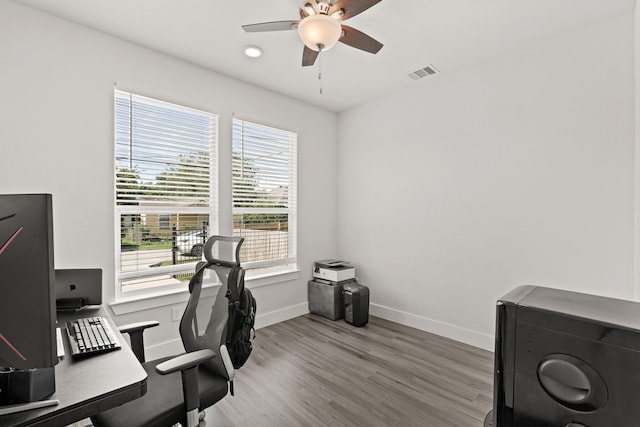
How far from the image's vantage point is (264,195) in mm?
3596

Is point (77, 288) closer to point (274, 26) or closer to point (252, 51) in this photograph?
point (274, 26)

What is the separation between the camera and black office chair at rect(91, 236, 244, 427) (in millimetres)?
1229

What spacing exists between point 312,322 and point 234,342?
221 cm

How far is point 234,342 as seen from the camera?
61.0 inches

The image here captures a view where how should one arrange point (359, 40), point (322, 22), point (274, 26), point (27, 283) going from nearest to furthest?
1. point (27, 283)
2. point (322, 22)
3. point (274, 26)
4. point (359, 40)

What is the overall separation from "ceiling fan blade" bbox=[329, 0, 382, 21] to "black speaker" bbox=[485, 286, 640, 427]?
1695mm

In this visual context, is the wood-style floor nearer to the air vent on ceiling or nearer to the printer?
the printer

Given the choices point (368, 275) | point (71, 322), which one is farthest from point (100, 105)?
point (368, 275)

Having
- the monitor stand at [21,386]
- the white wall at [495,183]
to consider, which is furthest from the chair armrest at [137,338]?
the white wall at [495,183]

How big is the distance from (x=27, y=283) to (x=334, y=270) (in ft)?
10.4

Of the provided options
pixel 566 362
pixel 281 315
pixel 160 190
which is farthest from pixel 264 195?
pixel 566 362

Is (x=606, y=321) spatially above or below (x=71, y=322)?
above

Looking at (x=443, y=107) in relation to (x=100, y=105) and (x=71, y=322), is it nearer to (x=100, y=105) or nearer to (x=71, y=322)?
(x=100, y=105)

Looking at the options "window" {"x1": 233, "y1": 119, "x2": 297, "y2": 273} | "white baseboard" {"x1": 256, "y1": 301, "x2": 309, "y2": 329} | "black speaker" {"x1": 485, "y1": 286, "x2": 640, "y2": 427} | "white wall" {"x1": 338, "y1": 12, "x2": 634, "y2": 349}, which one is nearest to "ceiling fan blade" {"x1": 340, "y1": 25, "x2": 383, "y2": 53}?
"white wall" {"x1": 338, "y1": 12, "x2": 634, "y2": 349}
